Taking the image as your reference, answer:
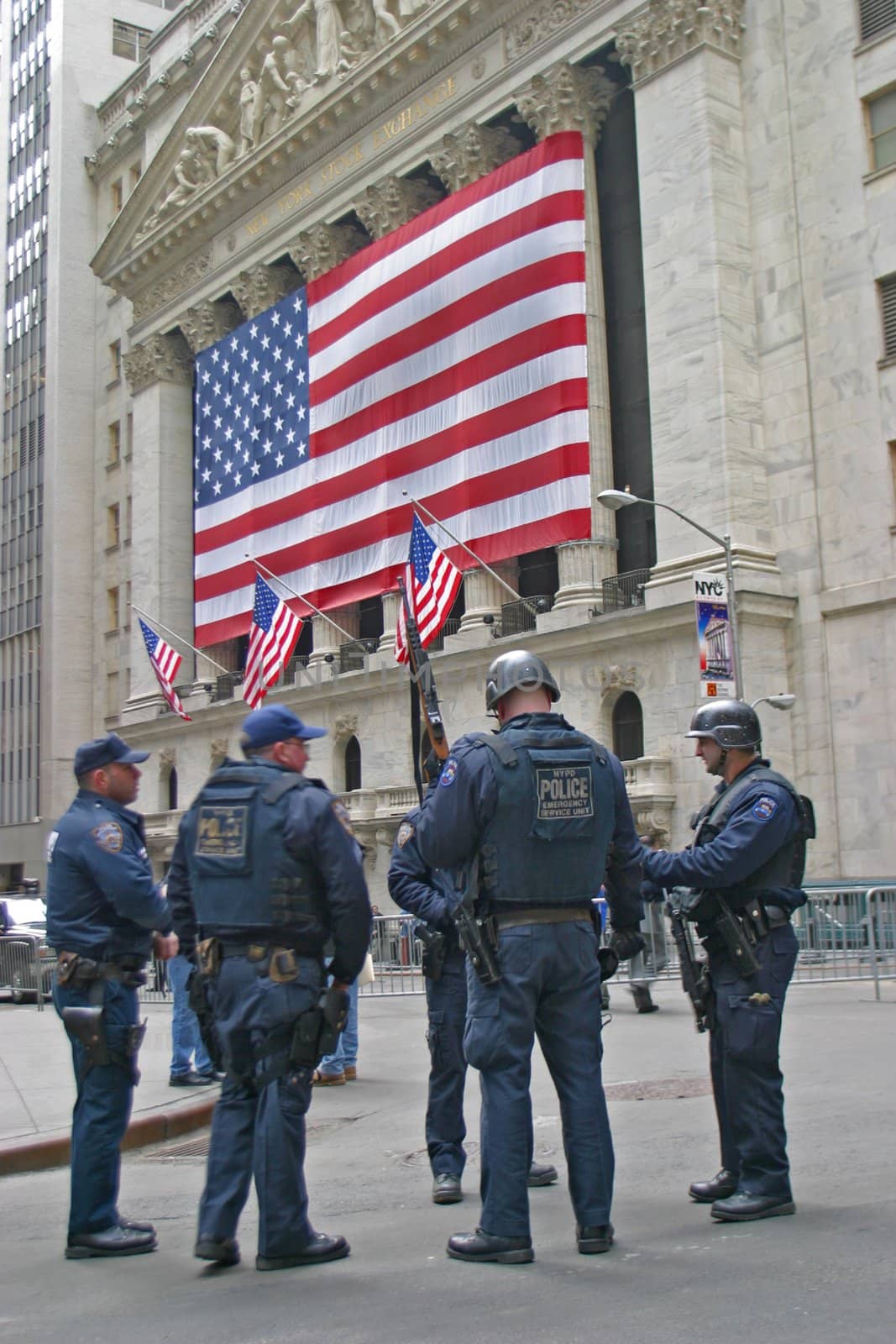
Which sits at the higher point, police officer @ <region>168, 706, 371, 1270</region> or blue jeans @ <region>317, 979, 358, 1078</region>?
police officer @ <region>168, 706, 371, 1270</region>

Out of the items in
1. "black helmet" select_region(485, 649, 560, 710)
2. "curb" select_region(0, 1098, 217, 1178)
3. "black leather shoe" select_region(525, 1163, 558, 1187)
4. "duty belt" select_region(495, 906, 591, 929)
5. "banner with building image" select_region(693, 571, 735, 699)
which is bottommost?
"curb" select_region(0, 1098, 217, 1178)

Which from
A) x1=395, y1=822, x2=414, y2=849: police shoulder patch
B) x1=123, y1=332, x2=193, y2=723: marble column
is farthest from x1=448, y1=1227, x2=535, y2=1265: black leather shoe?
x1=123, y1=332, x2=193, y2=723: marble column

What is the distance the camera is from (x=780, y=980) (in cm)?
604

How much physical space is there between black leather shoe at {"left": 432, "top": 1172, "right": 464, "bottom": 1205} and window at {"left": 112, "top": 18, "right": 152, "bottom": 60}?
61411 mm

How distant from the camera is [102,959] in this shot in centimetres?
600

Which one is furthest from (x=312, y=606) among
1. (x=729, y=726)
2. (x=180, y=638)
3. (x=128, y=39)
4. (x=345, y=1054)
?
(x=128, y=39)

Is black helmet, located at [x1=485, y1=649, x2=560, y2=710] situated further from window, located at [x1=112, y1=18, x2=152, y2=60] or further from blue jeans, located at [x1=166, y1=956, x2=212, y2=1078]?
window, located at [x1=112, y1=18, x2=152, y2=60]

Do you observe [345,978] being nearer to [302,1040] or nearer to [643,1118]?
[302,1040]

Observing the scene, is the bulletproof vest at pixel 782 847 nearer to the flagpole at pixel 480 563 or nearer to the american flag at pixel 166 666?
the flagpole at pixel 480 563

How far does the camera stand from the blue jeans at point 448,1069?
6.87m

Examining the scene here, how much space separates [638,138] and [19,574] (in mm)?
35676

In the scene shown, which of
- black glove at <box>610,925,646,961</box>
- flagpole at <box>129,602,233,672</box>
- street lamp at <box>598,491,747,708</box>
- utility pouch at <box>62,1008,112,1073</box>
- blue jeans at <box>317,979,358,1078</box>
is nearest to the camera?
black glove at <box>610,925,646,961</box>

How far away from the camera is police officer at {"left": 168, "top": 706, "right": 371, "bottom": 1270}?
5.29 metres

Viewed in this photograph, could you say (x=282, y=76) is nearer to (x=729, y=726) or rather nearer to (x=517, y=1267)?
(x=729, y=726)
